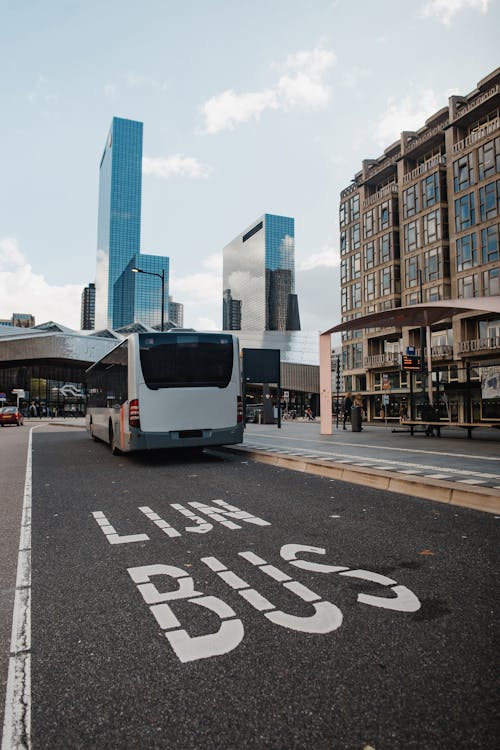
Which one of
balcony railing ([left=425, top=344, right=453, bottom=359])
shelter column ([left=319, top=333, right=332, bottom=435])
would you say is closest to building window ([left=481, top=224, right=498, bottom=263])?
balcony railing ([left=425, top=344, right=453, bottom=359])

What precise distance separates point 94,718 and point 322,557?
2558mm

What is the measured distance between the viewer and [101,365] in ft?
56.2

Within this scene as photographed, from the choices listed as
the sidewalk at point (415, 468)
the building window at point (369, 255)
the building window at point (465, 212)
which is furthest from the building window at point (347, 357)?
the sidewalk at point (415, 468)

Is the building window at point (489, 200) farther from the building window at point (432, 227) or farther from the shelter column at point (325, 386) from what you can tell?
the shelter column at point (325, 386)

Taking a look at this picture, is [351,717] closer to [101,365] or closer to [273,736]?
[273,736]

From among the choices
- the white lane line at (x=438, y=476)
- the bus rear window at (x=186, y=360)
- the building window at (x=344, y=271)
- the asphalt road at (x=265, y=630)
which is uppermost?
the building window at (x=344, y=271)

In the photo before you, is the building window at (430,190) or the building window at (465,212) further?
the building window at (430,190)

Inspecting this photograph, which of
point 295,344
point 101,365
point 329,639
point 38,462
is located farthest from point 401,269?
point 295,344

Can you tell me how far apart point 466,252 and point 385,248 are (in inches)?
443

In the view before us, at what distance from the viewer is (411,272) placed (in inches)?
1917

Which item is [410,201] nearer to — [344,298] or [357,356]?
[344,298]

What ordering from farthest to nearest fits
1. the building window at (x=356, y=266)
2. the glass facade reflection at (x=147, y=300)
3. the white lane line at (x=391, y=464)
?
the glass facade reflection at (x=147, y=300) < the building window at (x=356, y=266) < the white lane line at (x=391, y=464)

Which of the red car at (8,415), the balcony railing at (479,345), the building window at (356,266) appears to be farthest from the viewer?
the building window at (356,266)

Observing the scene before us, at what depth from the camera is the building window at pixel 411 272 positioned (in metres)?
48.0
